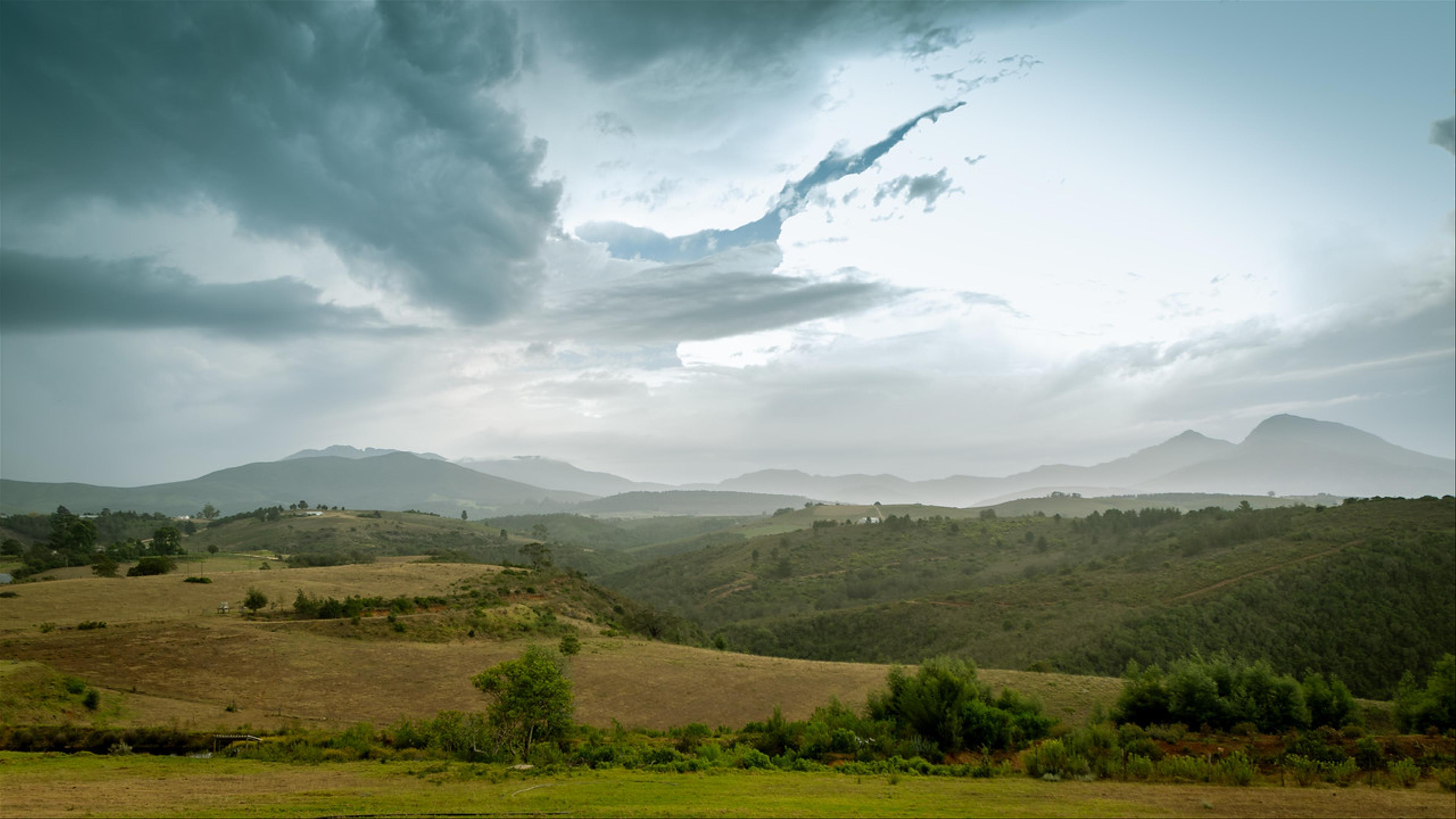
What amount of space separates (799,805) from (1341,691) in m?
20.7

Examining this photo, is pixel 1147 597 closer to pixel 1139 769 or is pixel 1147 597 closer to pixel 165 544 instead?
pixel 1139 769

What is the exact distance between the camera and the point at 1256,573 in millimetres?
47656

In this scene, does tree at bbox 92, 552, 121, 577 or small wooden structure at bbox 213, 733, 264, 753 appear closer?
small wooden structure at bbox 213, 733, 264, 753

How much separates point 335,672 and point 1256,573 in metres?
61.5

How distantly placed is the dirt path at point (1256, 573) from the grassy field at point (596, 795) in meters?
37.9

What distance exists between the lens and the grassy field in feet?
39.1

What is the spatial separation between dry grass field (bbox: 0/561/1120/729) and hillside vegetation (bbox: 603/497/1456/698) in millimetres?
14838

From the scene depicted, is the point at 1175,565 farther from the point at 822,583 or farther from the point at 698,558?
the point at 698,558

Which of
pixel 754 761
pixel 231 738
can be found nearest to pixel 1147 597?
pixel 754 761

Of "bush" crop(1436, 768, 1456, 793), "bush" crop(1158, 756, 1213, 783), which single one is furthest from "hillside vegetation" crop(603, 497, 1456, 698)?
"bush" crop(1436, 768, 1456, 793)

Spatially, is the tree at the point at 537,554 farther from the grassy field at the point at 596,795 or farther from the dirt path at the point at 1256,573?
the dirt path at the point at 1256,573

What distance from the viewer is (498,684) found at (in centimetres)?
2033

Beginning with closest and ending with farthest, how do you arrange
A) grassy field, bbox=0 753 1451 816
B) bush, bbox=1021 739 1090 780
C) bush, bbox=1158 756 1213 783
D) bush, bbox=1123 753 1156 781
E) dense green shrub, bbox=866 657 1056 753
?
grassy field, bbox=0 753 1451 816 < bush, bbox=1158 756 1213 783 < bush, bbox=1123 753 1156 781 < bush, bbox=1021 739 1090 780 < dense green shrub, bbox=866 657 1056 753

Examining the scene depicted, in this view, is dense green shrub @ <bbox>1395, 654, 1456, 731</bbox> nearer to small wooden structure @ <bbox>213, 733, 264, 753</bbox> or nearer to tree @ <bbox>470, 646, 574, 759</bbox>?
tree @ <bbox>470, 646, 574, 759</bbox>
